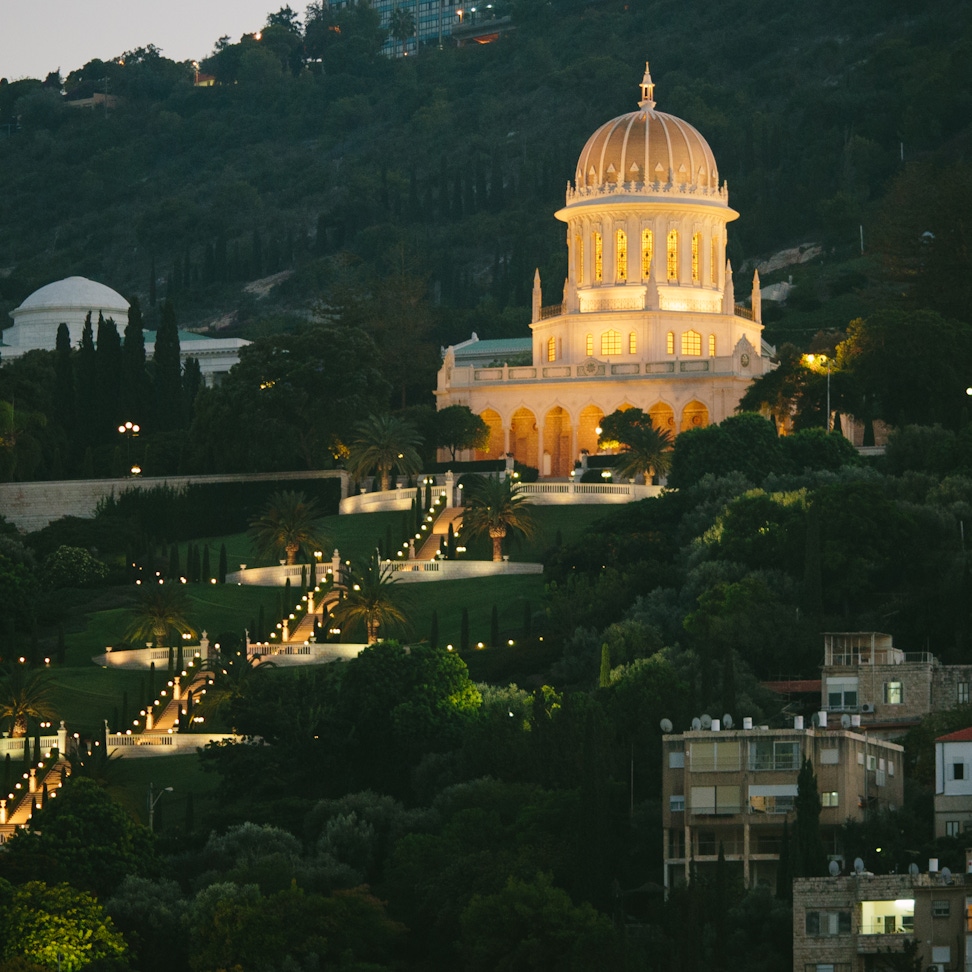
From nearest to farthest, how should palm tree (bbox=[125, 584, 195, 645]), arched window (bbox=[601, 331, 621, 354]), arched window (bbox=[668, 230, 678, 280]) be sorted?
palm tree (bbox=[125, 584, 195, 645]), arched window (bbox=[601, 331, 621, 354]), arched window (bbox=[668, 230, 678, 280])

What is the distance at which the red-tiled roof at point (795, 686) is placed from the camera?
87.2 m

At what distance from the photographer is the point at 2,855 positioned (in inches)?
3088

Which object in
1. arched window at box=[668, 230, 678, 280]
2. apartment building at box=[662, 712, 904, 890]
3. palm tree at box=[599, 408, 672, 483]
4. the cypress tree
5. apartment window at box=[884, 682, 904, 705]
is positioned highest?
arched window at box=[668, 230, 678, 280]

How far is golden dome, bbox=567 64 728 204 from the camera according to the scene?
135m

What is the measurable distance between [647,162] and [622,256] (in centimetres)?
436

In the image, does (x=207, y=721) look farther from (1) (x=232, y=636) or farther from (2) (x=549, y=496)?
(2) (x=549, y=496)

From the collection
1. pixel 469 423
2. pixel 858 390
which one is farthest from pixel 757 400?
pixel 469 423

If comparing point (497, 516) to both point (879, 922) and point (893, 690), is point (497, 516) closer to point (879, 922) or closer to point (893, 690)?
point (893, 690)

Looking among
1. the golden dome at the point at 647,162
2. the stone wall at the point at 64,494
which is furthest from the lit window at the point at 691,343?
the stone wall at the point at 64,494

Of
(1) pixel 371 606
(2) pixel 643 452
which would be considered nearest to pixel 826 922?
(1) pixel 371 606

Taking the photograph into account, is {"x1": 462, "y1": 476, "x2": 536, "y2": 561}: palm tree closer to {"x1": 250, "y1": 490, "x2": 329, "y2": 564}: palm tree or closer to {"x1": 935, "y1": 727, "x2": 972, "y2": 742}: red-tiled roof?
{"x1": 250, "y1": 490, "x2": 329, "y2": 564}: palm tree

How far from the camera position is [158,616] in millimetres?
103062

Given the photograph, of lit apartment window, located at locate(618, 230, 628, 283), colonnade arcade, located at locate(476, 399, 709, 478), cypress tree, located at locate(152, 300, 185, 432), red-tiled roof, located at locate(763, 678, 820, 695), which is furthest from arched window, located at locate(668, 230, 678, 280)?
red-tiled roof, located at locate(763, 678, 820, 695)

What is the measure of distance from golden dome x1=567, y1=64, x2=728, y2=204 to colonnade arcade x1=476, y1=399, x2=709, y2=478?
11252 mm
